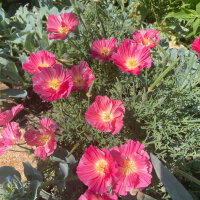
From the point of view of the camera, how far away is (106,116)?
88 centimetres

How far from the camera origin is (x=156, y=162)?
79 centimetres

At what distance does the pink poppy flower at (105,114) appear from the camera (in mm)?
851

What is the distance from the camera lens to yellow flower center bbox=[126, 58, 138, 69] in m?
0.94

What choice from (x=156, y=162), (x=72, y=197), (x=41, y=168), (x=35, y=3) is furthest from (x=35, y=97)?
(x=156, y=162)

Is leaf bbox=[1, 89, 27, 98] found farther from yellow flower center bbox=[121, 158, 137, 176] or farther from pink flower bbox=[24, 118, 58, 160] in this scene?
yellow flower center bbox=[121, 158, 137, 176]

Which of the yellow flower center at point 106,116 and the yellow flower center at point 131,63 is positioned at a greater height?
the yellow flower center at point 131,63

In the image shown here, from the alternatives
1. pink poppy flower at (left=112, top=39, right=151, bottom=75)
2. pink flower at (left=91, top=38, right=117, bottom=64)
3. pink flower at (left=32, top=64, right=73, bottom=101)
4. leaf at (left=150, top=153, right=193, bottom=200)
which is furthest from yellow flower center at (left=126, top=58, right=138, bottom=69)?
leaf at (left=150, top=153, right=193, bottom=200)

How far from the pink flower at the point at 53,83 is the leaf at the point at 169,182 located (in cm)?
37

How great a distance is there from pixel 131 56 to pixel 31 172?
59 centimetres

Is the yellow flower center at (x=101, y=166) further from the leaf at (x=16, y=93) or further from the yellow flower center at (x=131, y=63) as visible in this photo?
the leaf at (x=16, y=93)

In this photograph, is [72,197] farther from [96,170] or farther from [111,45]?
[111,45]

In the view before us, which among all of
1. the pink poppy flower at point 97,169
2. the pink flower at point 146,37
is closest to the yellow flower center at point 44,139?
the pink poppy flower at point 97,169

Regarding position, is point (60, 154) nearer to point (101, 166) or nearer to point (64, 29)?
point (101, 166)

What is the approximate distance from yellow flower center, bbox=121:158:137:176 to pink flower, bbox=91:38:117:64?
1.58 feet
